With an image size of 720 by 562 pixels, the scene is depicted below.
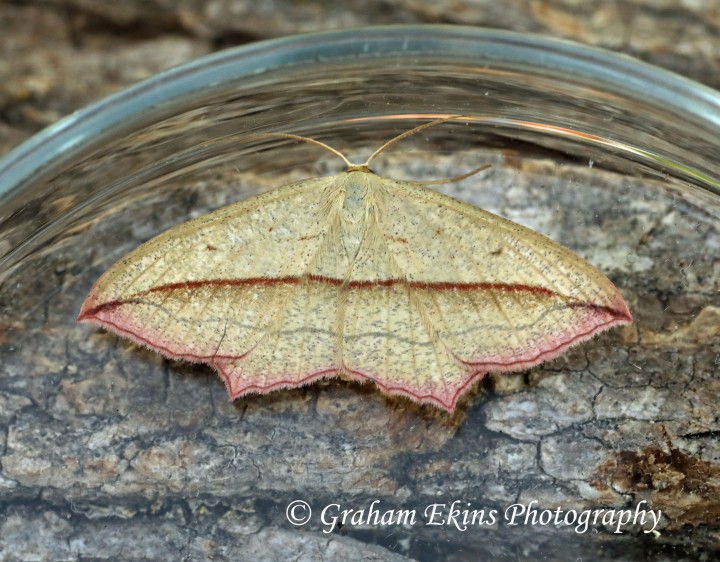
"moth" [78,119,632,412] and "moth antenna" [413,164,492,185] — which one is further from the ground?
"moth antenna" [413,164,492,185]

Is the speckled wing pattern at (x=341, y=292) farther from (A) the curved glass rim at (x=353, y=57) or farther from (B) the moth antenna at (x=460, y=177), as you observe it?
(A) the curved glass rim at (x=353, y=57)

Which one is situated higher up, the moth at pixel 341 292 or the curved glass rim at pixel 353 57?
the curved glass rim at pixel 353 57

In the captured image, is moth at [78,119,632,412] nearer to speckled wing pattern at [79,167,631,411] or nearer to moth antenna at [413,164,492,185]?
speckled wing pattern at [79,167,631,411]

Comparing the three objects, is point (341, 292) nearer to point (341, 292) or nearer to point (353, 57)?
point (341, 292)

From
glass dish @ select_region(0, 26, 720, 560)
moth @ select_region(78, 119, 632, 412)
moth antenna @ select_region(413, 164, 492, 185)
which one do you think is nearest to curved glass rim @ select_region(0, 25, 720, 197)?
glass dish @ select_region(0, 26, 720, 560)

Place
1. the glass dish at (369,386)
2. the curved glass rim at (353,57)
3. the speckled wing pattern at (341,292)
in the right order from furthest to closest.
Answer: the curved glass rim at (353,57)
the glass dish at (369,386)
the speckled wing pattern at (341,292)

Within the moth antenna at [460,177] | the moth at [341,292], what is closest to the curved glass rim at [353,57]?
the moth antenna at [460,177]
